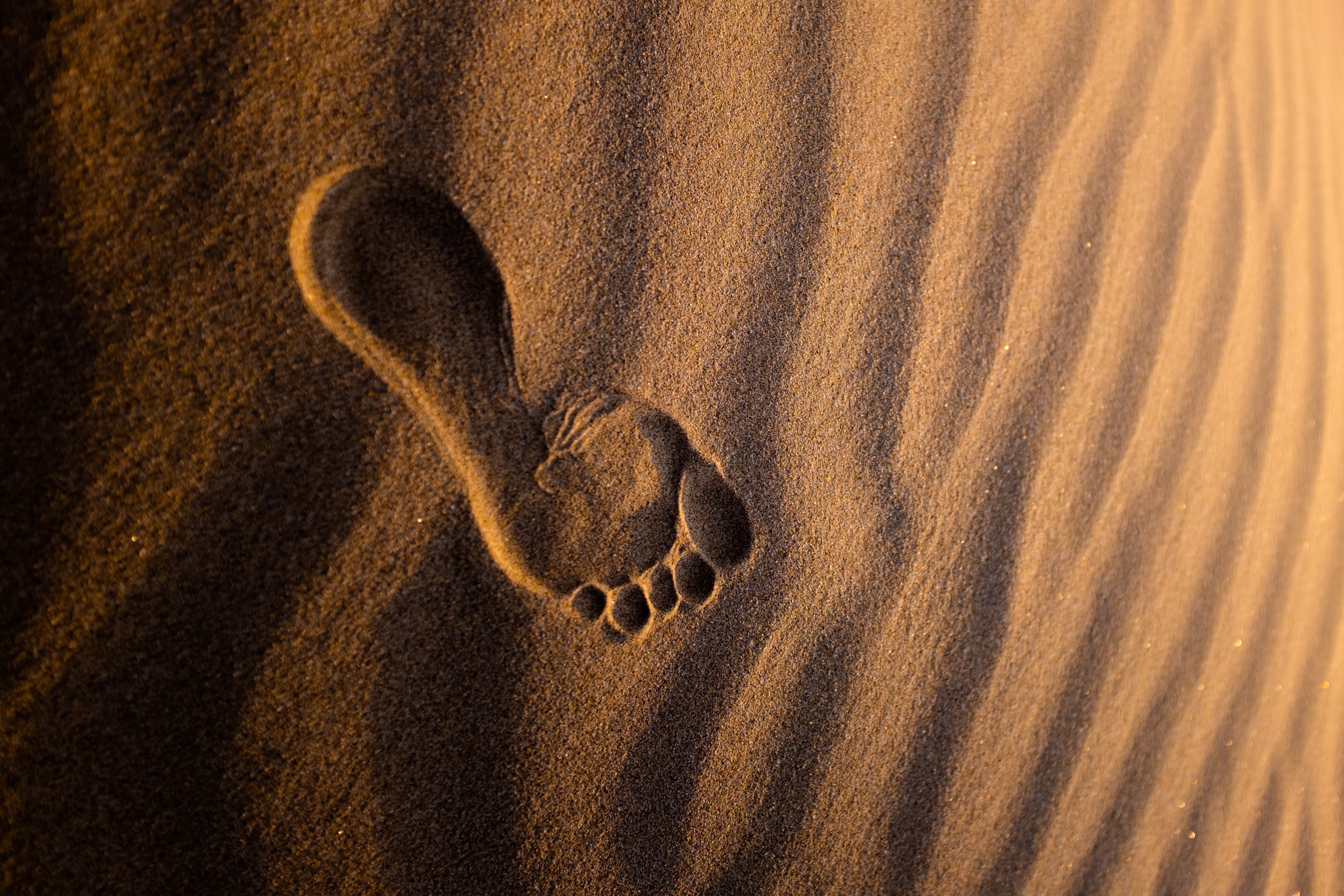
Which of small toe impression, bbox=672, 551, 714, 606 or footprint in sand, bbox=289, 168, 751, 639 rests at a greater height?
footprint in sand, bbox=289, 168, 751, 639

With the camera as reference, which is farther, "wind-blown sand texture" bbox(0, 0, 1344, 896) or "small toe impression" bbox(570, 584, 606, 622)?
"small toe impression" bbox(570, 584, 606, 622)

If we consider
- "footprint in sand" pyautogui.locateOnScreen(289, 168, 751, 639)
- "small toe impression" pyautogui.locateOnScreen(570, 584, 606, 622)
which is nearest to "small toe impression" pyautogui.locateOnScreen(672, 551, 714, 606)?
"footprint in sand" pyautogui.locateOnScreen(289, 168, 751, 639)

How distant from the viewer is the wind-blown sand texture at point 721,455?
0.73 meters

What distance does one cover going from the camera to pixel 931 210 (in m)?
1.03

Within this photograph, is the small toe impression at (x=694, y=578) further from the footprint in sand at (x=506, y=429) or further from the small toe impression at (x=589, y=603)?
the small toe impression at (x=589, y=603)

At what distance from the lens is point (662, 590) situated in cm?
91

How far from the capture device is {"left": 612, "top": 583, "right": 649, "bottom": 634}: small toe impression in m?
0.89

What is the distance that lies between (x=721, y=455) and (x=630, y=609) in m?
0.24

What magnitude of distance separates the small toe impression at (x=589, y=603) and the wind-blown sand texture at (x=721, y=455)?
25 millimetres

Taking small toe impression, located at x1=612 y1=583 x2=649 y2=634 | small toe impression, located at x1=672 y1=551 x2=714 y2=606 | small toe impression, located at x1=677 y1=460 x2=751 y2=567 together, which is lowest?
small toe impression, located at x1=612 y1=583 x2=649 y2=634

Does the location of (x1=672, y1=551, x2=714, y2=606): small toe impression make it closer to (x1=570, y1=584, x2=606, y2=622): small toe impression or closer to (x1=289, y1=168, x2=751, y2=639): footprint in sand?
(x1=289, y1=168, x2=751, y2=639): footprint in sand

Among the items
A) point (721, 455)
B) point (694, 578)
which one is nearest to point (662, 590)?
point (694, 578)

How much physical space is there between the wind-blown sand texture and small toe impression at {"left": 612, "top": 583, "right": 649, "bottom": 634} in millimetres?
28

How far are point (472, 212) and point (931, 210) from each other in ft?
2.19
